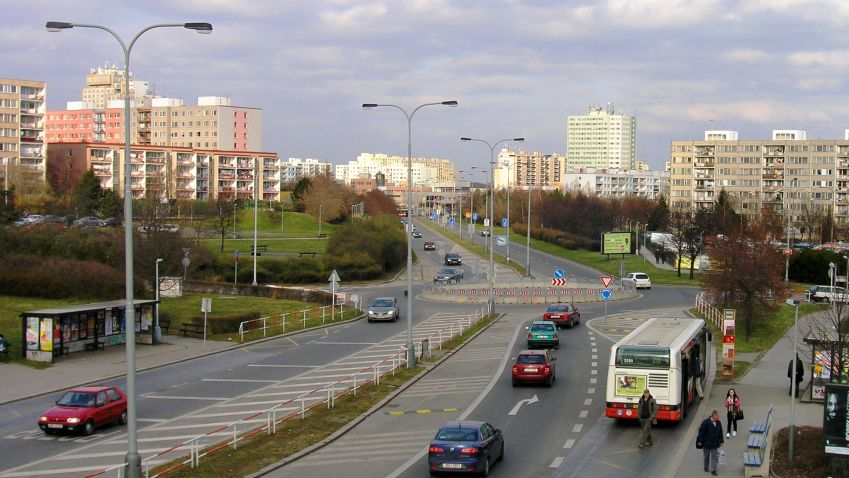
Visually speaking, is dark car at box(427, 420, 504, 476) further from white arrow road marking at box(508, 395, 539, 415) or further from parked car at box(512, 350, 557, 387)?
parked car at box(512, 350, 557, 387)

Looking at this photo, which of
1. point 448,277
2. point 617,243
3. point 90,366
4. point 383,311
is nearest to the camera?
point 90,366

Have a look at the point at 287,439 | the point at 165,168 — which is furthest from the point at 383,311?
the point at 165,168

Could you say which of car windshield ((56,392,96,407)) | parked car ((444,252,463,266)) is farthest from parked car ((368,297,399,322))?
parked car ((444,252,463,266))

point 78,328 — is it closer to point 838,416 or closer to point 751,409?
point 751,409

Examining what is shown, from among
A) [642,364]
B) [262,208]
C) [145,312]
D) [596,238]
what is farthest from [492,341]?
[262,208]

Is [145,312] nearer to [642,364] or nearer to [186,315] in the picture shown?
[186,315]

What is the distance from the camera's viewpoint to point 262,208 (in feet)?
439

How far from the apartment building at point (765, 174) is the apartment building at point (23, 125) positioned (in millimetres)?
86551

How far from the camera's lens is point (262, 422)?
80.7 ft

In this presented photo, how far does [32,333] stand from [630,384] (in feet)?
75.0

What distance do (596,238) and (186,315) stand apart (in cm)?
6730

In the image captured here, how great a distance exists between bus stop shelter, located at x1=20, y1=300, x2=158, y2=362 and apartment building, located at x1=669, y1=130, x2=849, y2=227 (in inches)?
3789

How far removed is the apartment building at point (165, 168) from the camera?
424ft

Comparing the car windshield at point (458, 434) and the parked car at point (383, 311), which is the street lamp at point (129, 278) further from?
the parked car at point (383, 311)
